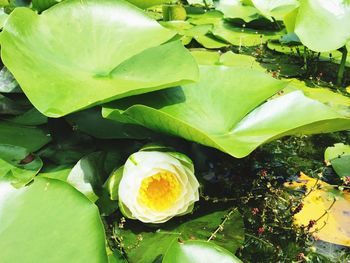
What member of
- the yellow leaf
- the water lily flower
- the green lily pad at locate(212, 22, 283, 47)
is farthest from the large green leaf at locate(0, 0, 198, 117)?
the green lily pad at locate(212, 22, 283, 47)

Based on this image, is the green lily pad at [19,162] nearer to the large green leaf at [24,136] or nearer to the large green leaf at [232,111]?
the large green leaf at [24,136]

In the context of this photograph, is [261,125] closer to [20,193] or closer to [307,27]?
[20,193]

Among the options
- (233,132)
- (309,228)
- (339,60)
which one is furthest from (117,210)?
(339,60)

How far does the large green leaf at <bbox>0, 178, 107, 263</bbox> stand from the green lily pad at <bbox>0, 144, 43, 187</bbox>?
89 mm

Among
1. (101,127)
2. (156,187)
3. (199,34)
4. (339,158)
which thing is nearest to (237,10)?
(199,34)

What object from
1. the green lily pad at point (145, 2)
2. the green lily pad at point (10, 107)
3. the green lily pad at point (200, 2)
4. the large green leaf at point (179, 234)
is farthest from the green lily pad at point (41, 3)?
the green lily pad at point (200, 2)

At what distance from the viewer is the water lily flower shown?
2.65 feet

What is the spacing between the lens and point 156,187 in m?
0.86

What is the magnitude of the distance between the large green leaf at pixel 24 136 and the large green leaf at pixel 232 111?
239mm

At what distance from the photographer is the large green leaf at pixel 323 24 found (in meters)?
1.52

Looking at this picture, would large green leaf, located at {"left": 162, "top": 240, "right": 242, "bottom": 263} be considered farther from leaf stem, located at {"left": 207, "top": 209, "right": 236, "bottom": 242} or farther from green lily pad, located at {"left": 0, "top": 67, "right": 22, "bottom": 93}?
green lily pad, located at {"left": 0, "top": 67, "right": 22, "bottom": 93}

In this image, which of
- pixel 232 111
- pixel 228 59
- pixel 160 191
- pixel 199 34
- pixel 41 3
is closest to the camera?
pixel 160 191

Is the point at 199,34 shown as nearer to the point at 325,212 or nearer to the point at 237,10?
the point at 237,10

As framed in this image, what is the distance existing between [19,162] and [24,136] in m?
0.13
